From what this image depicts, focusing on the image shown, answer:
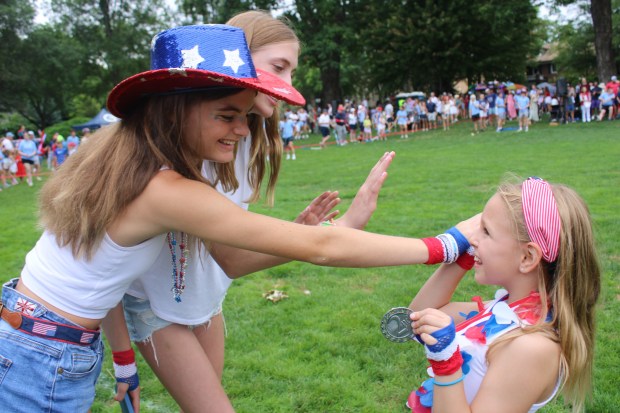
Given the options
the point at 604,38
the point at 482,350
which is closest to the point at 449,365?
the point at 482,350

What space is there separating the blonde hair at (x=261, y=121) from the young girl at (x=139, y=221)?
2.10 ft

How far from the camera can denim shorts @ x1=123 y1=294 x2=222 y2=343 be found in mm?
2596

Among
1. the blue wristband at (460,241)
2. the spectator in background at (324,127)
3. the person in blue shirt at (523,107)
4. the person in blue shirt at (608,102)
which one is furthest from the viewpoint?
the spectator in background at (324,127)

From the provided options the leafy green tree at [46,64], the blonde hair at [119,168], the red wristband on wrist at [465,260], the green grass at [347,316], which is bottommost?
the green grass at [347,316]

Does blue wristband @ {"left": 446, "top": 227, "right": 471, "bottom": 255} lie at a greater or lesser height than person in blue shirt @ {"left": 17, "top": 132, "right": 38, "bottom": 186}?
lesser

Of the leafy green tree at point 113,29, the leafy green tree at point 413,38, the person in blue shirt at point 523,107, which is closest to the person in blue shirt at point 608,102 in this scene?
the person in blue shirt at point 523,107

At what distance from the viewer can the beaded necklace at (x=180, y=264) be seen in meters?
2.41

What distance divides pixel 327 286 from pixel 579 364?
4167 millimetres

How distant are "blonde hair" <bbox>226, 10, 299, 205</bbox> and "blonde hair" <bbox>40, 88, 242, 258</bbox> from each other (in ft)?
2.29

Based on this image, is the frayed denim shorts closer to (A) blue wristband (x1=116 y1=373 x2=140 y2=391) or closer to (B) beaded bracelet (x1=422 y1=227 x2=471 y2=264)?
(A) blue wristband (x1=116 y1=373 x2=140 y2=391)

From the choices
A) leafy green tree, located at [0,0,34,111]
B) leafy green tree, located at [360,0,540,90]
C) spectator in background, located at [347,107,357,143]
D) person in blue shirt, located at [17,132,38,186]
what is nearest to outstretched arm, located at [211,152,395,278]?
person in blue shirt, located at [17,132,38,186]

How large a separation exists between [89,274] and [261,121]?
1.20 meters

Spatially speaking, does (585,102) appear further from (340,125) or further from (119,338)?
(119,338)

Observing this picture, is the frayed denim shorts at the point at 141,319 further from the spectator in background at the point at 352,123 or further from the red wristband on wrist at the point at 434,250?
the spectator in background at the point at 352,123
